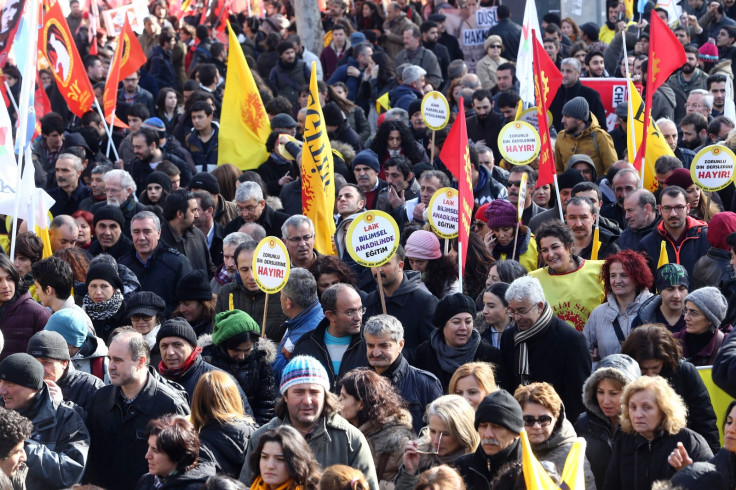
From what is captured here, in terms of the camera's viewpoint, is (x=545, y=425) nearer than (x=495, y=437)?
No

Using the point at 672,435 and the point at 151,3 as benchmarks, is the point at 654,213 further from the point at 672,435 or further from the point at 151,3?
the point at 151,3

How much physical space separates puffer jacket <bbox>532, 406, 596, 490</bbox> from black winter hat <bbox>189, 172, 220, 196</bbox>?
5.73 metres

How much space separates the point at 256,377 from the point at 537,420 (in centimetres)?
199

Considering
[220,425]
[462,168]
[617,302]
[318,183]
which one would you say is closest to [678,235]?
[617,302]

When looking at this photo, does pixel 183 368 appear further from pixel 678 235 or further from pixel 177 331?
pixel 678 235

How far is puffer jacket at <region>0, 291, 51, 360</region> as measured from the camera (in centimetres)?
788

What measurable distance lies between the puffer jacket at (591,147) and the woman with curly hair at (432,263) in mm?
3523

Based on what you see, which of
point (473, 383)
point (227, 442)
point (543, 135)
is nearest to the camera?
point (227, 442)

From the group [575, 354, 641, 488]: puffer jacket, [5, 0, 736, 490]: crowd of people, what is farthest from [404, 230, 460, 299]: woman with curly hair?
[575, 354, 641, 488]: puffer jacket

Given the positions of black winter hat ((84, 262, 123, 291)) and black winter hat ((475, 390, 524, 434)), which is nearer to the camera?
black winter hat ((475, 390, 524, 434))

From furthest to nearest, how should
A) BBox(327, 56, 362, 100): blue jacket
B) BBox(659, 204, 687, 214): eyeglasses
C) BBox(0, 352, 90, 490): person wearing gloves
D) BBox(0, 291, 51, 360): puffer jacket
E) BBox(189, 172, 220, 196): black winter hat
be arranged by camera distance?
BBox(327, 56, 362, 100): blue jacket → BBox(189, 172, 220, 196): black winter hat → BBox(659, 204, 687, 214): eyeglasses → BBox(0, 291, 51, 360): puffer jacket → BBox(0, 352, 90, 490): person wearing gloves

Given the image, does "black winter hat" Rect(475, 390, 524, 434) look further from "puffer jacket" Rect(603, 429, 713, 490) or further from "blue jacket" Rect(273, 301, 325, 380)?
"blue jacket" Rect(273, 301, 325, 380)

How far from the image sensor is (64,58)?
12.9 meters

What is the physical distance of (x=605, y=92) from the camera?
1451 cm
